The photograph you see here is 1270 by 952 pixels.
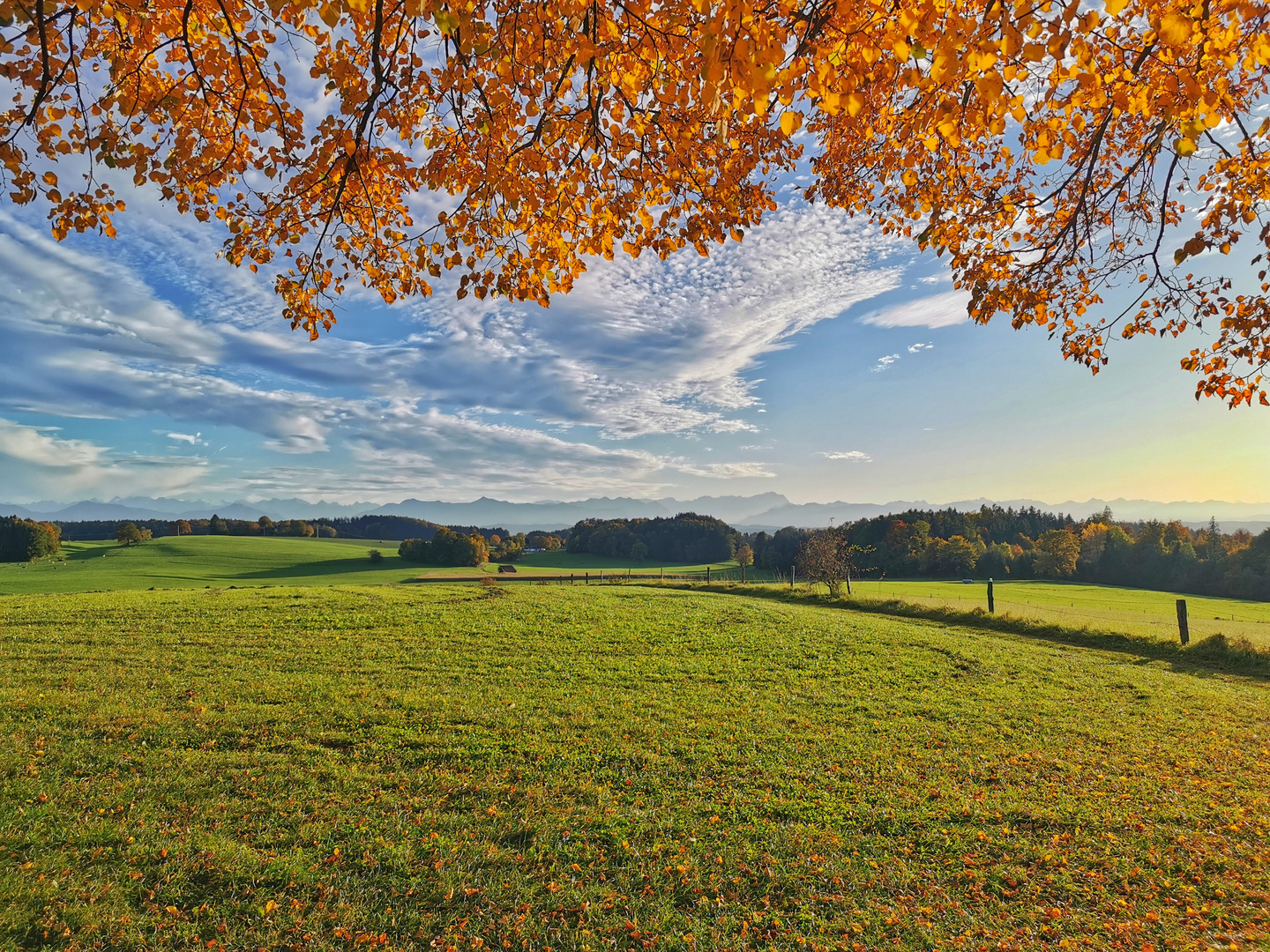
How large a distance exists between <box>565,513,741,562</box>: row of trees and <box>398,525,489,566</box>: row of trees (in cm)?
2297

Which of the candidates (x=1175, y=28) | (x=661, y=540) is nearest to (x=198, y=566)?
(x=661, y=540)

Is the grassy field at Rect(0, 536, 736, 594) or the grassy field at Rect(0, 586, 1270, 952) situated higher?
the grassy field at Rect(0, 586, 1270, 952)

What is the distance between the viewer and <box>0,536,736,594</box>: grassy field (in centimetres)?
4153

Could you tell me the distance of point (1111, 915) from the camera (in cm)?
451

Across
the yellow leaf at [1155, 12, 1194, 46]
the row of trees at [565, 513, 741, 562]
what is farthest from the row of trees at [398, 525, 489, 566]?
the yellow leaf at [1155, 12, 1194, 46]

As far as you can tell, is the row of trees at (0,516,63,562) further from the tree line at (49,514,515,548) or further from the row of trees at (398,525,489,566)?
the row of trees at (398,525,489,566)

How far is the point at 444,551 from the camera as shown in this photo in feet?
237

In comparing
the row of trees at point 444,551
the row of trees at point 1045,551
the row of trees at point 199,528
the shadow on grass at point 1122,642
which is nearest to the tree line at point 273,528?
the row of trees at point 199,528

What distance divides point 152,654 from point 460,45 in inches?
563

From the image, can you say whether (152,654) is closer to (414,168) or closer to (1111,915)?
(414,168)

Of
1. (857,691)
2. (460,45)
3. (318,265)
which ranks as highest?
(460,45)

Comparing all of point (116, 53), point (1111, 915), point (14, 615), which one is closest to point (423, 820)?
point (1111, 915)

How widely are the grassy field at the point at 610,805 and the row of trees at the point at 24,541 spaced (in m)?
66.0

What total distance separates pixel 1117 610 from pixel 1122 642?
18.2 m
